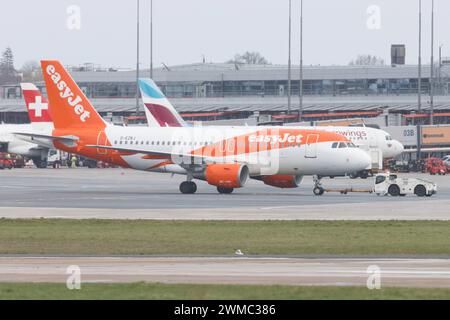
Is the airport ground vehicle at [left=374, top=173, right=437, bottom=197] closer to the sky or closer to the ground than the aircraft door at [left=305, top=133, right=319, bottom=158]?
closer to the ground

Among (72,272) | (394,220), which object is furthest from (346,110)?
(72,272)

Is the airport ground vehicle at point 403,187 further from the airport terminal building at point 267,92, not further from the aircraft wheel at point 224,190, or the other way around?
the airport terminal building at point 267,92

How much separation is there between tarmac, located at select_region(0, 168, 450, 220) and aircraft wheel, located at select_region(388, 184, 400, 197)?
85cm

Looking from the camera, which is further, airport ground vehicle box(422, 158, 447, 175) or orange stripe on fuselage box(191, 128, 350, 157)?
airport ground vehicle box(422, 158, 447, 175)

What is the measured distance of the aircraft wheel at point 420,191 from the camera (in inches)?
2549

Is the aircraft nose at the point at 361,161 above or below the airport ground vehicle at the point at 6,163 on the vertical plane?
above

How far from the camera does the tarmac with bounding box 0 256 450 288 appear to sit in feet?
86.2

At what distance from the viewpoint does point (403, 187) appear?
6550 cm

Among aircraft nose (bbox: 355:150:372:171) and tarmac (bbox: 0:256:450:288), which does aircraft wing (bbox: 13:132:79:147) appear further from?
tarmac (bbox: 0:256:450:288)

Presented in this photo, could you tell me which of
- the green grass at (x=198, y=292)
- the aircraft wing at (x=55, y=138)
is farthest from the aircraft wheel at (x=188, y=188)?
the green grass at (x=198, y=292)

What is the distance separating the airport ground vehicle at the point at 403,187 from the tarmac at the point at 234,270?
34012 mm

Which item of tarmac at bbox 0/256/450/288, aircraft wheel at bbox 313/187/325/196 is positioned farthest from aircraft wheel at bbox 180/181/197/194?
tarmac at bbox 0/256/450/288

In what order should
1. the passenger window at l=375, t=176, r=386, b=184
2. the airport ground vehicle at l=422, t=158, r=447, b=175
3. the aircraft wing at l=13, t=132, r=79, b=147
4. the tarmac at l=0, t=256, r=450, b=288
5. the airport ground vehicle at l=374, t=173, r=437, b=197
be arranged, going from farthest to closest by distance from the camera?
1. the airport ground vehicle at l=422, t=158, r=447, b=175
2. the aircraft wing at l=13, t=132, r=79, b=147
3. the passenger window at l=375, t=176, r=386, b=184
4. the airport ground vehicle at l=374, t=173, r=437, b=197
5. the tarmac at l=0, t=256, r=450, b=288
